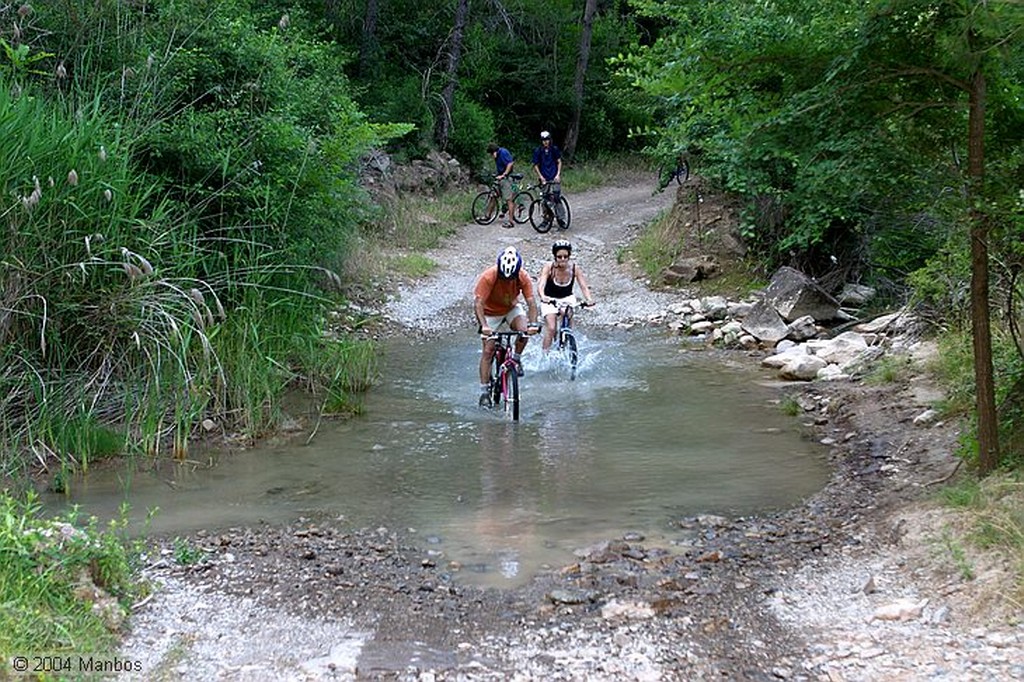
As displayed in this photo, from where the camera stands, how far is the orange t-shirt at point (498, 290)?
1148cm

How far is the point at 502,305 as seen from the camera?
11758mm

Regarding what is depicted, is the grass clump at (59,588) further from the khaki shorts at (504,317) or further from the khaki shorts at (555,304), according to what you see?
the khaki shorts at (555,304)

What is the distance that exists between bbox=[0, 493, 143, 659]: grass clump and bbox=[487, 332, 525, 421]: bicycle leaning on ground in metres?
5.78

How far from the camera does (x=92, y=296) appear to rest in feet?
30.6

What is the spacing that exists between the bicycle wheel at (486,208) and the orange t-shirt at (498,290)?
46.3ft

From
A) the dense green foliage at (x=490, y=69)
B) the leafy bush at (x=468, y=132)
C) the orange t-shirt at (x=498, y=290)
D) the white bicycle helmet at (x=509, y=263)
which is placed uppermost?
the dense green foliage at (x=490, y=69)

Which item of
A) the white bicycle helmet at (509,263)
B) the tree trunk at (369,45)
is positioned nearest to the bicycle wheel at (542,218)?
the tree trunk at (369,45)

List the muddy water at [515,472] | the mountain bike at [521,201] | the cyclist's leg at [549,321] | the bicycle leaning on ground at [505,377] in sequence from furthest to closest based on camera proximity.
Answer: the mountain bike at [521,201] → the cyclist's leg at [549,321] → the bicycle leaning on ground at [505,377] → the muddy water at [515,472]

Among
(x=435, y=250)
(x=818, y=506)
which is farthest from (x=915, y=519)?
(x=435, y=250)

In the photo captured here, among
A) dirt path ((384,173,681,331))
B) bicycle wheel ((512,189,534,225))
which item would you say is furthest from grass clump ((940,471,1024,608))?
bicycle wheel ((512,189,534,225))

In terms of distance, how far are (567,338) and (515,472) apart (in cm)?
423

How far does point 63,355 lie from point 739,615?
6.08 metres

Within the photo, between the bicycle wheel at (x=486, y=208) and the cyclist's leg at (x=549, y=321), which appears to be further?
the bicycle wheel at (x=486, y=208)

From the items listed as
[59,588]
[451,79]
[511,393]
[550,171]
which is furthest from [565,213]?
[59,588]
